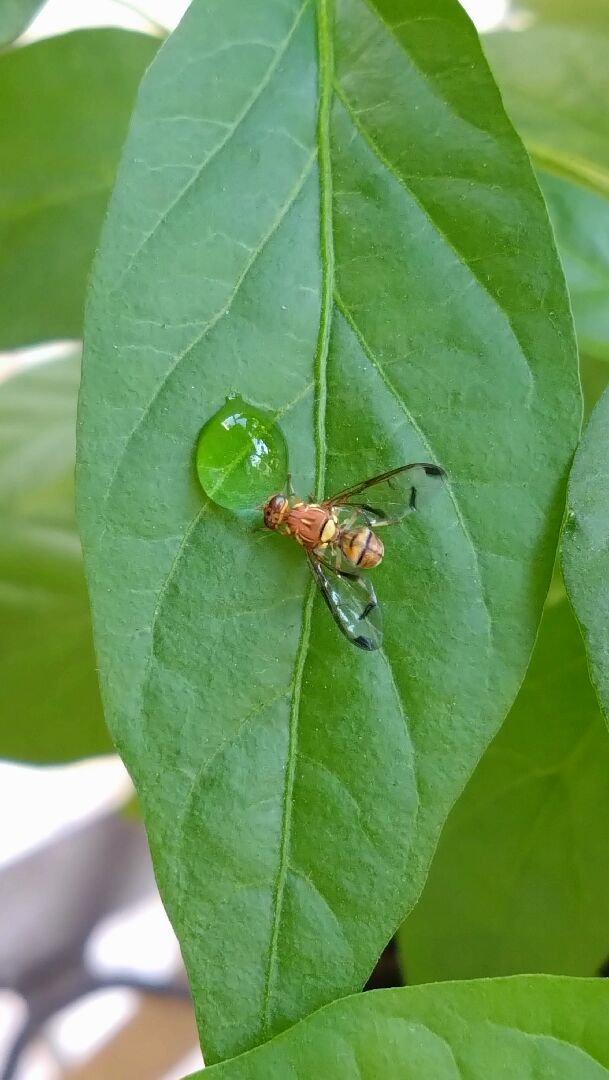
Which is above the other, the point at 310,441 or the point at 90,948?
the point at 310,441

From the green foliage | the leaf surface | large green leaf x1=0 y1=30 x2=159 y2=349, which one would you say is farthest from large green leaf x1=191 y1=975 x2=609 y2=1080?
large green leaf x1=0 y1=30 x2=159 y2=349

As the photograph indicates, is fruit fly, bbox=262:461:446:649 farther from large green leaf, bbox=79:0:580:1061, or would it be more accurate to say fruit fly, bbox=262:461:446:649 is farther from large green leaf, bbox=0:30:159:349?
large green leaf, bbox=0:30:159:349

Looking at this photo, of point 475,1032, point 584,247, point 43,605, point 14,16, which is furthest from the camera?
point 43,605

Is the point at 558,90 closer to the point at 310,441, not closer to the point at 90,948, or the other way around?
the point at 310,441

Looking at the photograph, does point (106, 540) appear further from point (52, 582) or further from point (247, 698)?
point (52, 582)

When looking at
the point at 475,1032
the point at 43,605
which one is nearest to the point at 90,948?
the point at 43,605

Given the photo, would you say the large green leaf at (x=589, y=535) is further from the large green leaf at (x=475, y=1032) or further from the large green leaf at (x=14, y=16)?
the large green leaf at (x=14, y=16)

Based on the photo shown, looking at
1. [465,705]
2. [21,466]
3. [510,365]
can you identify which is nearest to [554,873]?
[465,705]
